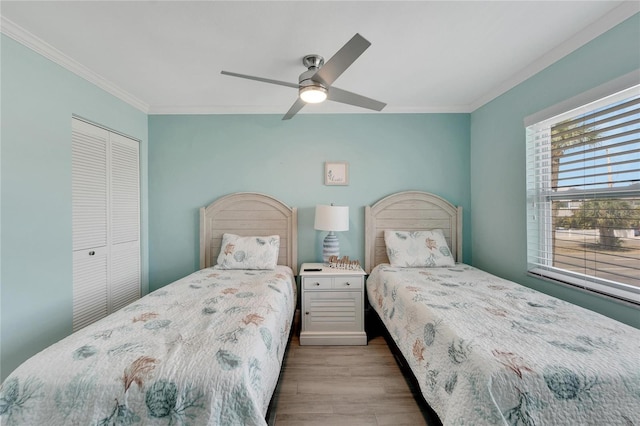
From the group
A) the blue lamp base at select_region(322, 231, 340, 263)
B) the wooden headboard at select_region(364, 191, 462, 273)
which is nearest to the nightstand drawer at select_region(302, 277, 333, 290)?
the blue lamp base at select_region(322, 231, 340, 263)

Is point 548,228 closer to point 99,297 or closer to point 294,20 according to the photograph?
point 294,20

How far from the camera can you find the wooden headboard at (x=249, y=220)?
9.62 feet

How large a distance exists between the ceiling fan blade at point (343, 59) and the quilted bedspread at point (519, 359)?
150cm

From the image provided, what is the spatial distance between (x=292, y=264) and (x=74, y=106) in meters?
2.36

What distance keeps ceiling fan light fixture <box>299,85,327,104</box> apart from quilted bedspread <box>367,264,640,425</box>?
5.13ft

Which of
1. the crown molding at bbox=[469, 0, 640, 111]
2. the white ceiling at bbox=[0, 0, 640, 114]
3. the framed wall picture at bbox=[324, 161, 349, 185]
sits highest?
the white ceiling at bbox=[0, 0, 640, 114]

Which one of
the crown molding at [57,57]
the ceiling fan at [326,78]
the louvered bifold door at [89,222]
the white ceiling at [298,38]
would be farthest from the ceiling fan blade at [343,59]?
the louvered bifold door at [89,222]

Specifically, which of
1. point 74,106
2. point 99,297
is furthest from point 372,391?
point 74,106

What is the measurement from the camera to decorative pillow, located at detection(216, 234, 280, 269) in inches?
102

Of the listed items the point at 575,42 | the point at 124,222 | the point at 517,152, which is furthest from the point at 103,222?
the point at 575,42

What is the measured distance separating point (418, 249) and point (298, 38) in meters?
2.17

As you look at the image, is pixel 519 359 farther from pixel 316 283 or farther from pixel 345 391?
pixel 316 283

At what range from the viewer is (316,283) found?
244 centimetres

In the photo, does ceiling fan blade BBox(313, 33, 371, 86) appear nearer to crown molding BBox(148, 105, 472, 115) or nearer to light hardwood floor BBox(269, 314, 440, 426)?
crown molding BBox(148, 105, 472, 115)
